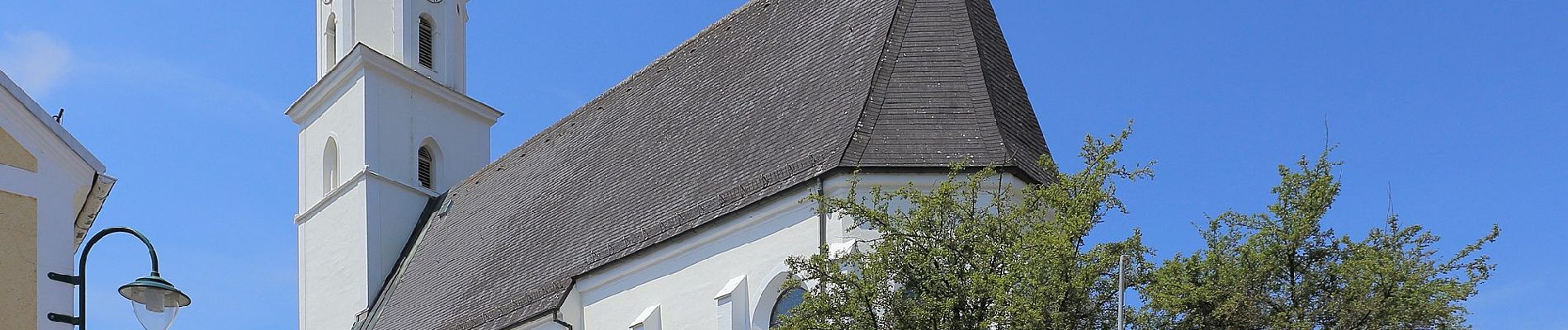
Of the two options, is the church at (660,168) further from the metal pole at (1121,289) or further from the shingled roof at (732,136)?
the metal pole at (1121,289)

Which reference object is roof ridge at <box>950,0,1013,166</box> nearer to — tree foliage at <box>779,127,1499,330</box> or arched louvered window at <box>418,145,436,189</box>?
tree foliage at <box>779,127,1499,330</box>

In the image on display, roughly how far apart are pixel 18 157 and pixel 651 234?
1078 centimetres

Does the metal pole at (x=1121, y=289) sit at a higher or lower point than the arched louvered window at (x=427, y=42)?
lower

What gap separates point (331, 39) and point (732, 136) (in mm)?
14568

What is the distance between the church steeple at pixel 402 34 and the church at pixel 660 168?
12 centimetres

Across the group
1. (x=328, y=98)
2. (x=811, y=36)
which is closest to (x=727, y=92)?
(x=811, y=36)

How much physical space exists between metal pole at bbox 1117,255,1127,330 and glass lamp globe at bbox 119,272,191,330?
7.00m

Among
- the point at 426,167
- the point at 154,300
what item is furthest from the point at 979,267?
the point at 426,167

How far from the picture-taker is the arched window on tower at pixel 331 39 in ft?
107

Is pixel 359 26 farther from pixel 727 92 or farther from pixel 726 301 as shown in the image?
pixel 726 301

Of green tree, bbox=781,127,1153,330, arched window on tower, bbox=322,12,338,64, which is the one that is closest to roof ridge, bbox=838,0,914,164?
green tree, bbox=781,127,1153,330

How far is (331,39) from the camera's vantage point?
3275 centimetres

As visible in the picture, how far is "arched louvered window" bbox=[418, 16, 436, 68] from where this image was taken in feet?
106

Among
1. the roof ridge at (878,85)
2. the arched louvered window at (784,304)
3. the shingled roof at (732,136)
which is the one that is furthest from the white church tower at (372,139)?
the roof ridge at (878,85)
